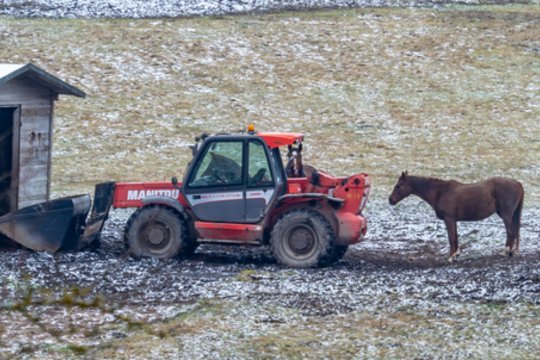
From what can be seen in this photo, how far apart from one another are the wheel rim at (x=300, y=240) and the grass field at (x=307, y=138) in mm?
478

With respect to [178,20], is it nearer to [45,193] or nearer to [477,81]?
[477,81]

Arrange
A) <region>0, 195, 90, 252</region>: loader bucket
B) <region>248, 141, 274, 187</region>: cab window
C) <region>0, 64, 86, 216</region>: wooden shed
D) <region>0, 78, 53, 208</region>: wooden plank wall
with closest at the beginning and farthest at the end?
<region>248, 141, 274, 187</region>: cab window, <region>0, 195, 90, 252</region>: loader bucket, <region>0, 64, 86, 216</region>: wooden shed, <region>0, 78, 53, 208</region>: wooden plank wall

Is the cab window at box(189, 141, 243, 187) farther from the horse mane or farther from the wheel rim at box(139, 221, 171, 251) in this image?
the horse mane

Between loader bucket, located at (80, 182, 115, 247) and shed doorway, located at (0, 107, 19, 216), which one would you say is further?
shed doorway, located at (0, 107, 19, 216)

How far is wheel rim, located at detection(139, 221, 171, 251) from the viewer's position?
15602 millimetres

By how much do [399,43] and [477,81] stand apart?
11.1 feet

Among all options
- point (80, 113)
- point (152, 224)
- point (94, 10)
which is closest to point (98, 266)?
point (152, 224)

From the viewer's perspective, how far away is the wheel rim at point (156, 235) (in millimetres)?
15602

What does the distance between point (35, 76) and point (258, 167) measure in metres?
4.18

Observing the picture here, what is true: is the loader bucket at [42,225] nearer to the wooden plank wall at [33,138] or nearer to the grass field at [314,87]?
the wooden plank wall at [33,138]

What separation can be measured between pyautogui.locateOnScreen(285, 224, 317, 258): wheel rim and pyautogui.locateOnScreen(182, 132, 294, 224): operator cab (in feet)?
1.68

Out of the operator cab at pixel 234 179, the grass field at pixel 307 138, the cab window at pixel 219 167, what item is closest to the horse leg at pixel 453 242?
the grass field at pixel 307 138

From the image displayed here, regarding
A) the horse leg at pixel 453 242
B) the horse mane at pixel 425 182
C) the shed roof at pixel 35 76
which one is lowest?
the horse leg at pixel 453 242

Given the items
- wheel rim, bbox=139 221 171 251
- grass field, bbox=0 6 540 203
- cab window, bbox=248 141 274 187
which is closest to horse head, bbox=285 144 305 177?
cab window, bbox=248 141 274 187
